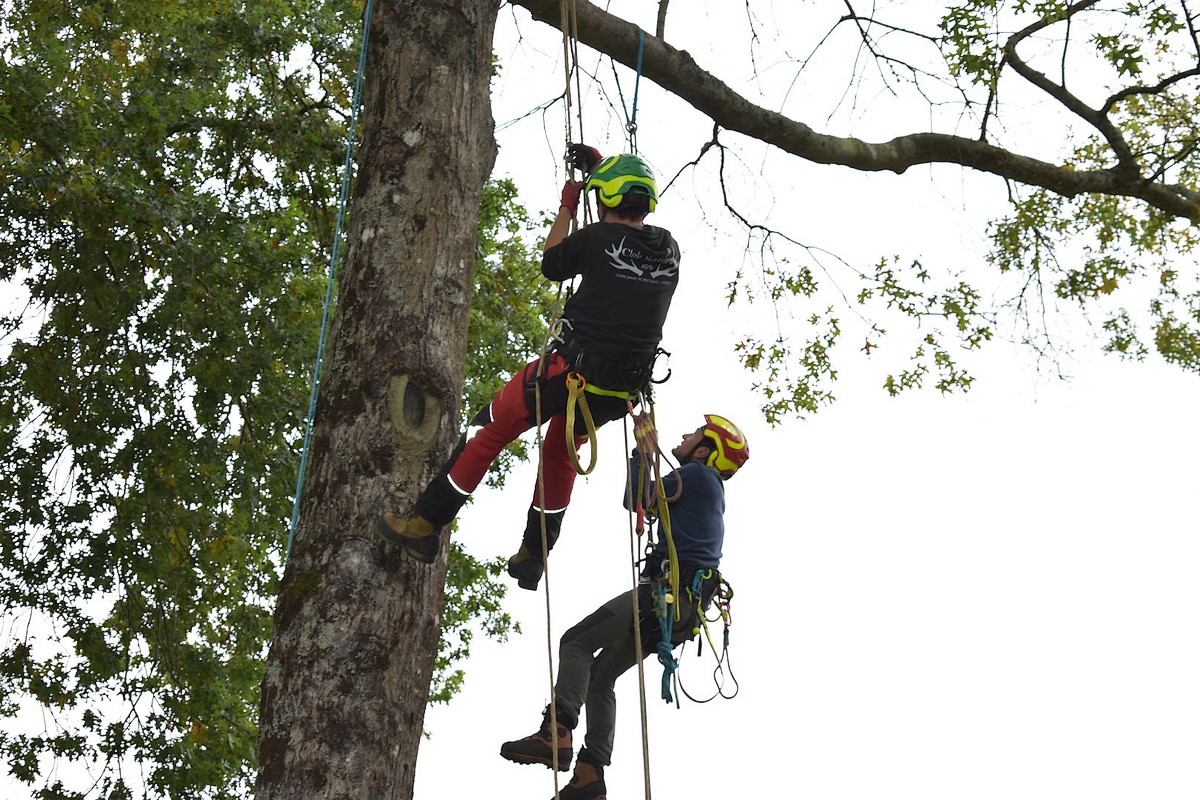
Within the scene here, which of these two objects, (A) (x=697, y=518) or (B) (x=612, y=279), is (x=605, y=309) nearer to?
(B) (x=612, y=279)

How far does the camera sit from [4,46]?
8852 millimetres

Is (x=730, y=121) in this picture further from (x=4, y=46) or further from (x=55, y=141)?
(x=4, y=46)

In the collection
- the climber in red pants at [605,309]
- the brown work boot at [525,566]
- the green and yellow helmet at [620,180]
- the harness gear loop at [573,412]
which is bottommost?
the brown work boot at [525,566]

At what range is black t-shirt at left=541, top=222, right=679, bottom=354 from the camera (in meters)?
4.34

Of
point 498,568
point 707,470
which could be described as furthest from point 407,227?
point 498,568

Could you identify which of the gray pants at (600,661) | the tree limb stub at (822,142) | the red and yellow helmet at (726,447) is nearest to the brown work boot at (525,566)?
the gray pants at (600,661)

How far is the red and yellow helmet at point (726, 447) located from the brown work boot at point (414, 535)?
1.64m

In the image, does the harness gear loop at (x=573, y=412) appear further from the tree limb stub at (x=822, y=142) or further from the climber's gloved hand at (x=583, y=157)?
the tree limb stub at (x=822, y=142)

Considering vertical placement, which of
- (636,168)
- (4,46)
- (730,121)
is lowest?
(636,168)

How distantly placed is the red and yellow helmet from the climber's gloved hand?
118 centimetres

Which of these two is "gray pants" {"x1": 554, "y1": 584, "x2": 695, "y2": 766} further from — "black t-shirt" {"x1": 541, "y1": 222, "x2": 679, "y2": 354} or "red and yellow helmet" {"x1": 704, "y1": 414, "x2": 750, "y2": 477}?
"black t-shirt" {"x1": 541, "y1": 222, "x2": 679, "y2": 354}

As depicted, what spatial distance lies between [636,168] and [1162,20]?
12.8 ft

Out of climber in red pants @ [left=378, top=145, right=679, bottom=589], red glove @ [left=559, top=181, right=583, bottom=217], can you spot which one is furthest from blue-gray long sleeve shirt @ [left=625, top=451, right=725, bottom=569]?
red glove @ [left=559, top=181, right=583, bottom=217]

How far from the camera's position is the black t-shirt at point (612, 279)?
171 inches
